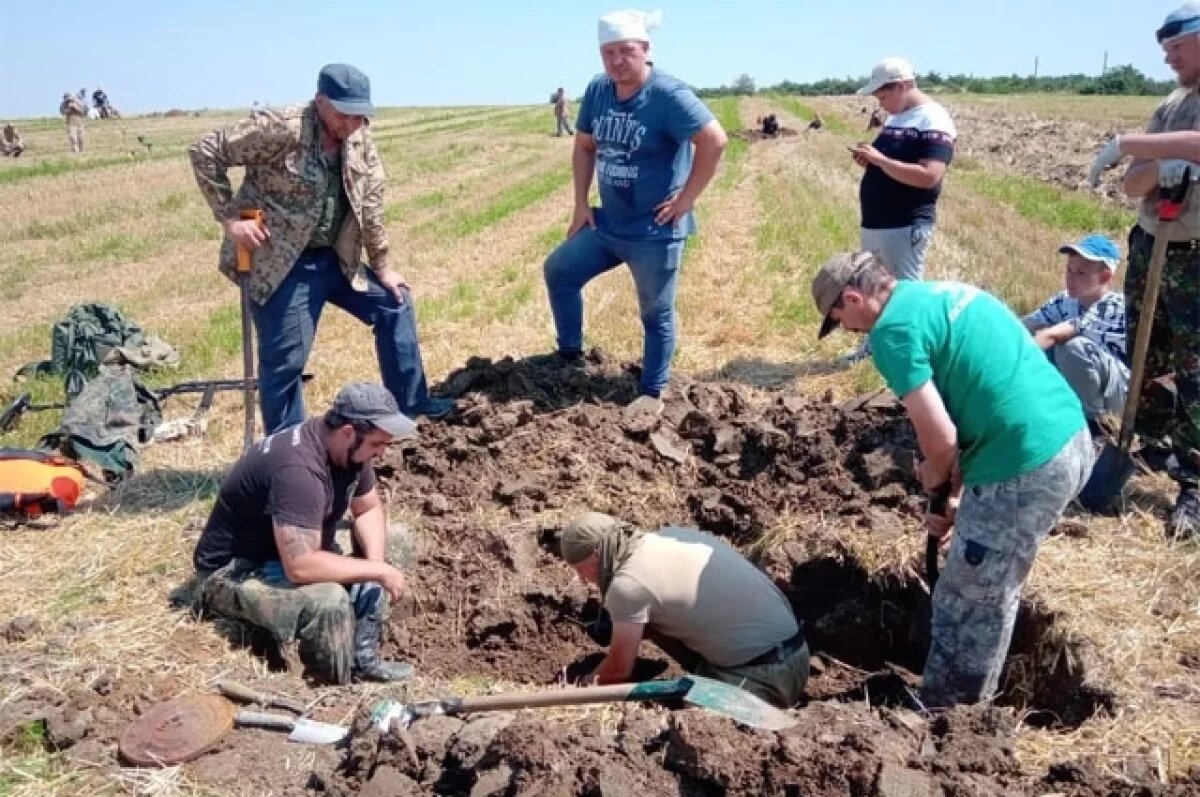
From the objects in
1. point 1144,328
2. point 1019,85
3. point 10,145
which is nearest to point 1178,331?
point 1144,328

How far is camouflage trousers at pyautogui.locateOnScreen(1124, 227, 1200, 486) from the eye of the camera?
471cm

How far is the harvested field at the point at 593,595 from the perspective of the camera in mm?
2992

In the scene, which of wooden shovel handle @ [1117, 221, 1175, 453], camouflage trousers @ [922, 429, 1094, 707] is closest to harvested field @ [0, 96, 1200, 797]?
camouflage trousers @ [922, 429, 1094, 707]

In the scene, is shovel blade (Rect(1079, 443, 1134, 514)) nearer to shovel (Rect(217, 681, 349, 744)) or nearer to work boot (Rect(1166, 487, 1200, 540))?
work boot (Rect(1166, 487, 1200, 540))

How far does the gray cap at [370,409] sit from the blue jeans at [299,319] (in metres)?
1.46

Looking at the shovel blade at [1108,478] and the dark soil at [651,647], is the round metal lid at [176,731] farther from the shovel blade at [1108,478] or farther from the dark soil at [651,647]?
the shovel blade at [1108,478]

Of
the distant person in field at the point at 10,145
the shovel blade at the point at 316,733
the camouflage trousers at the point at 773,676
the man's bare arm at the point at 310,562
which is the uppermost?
the distant person in field at the point at 10,145

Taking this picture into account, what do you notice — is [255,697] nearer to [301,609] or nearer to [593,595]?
[301,609]

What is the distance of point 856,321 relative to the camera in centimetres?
321

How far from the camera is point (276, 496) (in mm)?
3842

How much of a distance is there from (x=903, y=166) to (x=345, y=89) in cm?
344

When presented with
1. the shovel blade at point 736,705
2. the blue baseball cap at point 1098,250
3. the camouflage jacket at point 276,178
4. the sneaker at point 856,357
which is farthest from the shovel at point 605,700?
the sneaker at point 856,357

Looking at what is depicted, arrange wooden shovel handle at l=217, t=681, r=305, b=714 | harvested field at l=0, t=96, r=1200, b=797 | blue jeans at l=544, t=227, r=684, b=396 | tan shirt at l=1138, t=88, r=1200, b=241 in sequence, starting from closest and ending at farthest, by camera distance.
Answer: harvested field at l=0, t=96, r=1200, b=797 → wooden shovel handle at l=217, t=681, r=305, b=714 → tan shirt at l=1138, t=88, r=1200, b=241 → blue jeans at l=544, t=227, r=684, b=396

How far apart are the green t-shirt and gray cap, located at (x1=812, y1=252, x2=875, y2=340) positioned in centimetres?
15
